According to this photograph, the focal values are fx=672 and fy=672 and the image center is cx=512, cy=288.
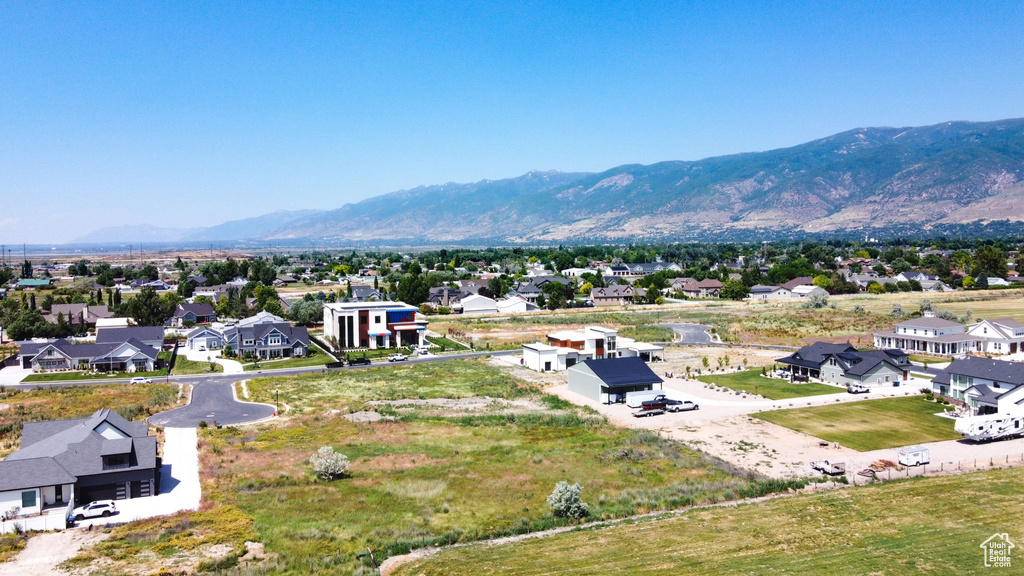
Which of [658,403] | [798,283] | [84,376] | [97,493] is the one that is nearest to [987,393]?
[658,403]

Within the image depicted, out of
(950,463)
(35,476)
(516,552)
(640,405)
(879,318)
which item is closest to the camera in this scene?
(516,552)

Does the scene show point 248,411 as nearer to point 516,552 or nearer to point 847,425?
point 516,552

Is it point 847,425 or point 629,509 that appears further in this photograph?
point 847,425

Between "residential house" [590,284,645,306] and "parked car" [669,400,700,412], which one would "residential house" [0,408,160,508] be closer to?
"parked car" [669,400,700,412]

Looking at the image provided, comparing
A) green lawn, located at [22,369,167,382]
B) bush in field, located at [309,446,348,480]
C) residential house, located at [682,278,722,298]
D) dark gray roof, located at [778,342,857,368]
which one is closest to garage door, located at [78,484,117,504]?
bush in field, located at [309,446,348,480]

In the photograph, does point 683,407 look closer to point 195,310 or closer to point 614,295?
point 195,310

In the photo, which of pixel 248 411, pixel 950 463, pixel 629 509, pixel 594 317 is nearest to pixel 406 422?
pixel 248 411
